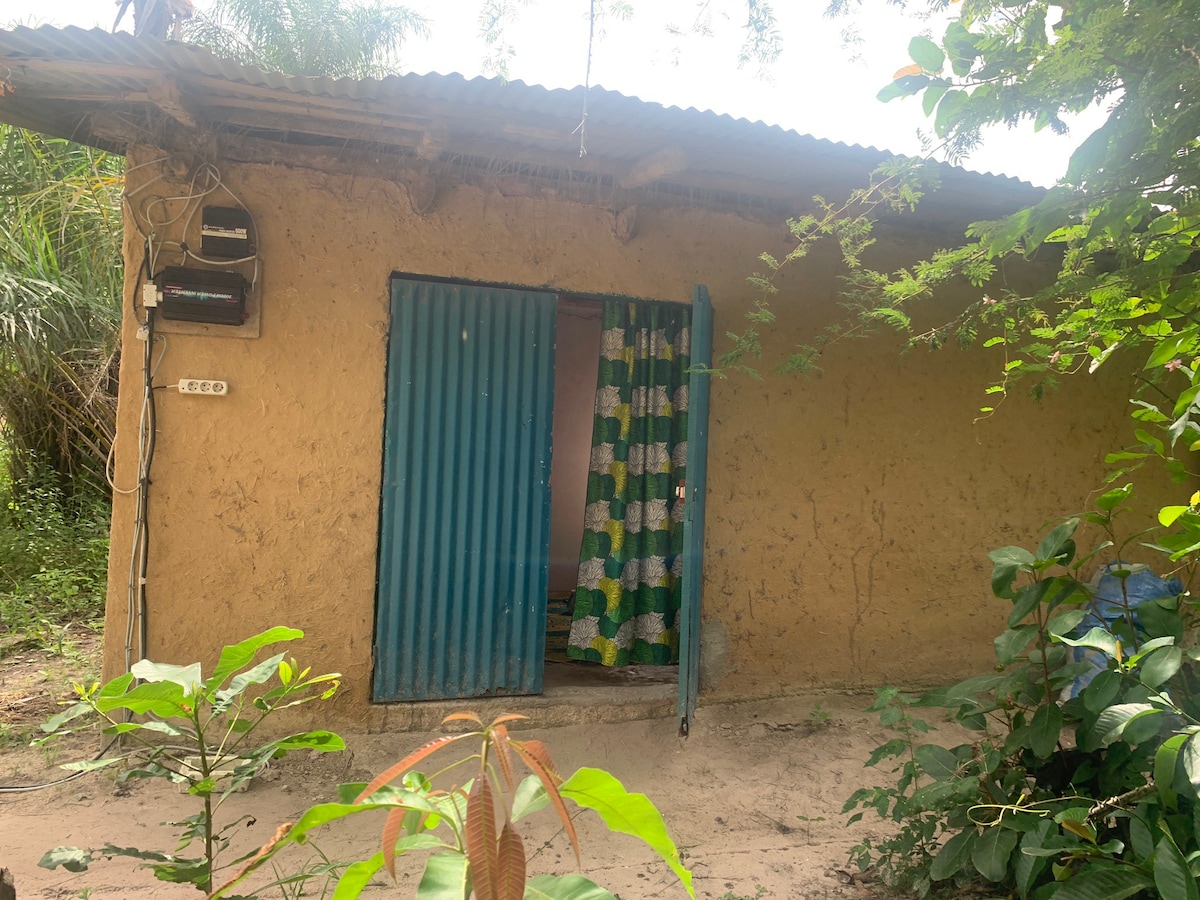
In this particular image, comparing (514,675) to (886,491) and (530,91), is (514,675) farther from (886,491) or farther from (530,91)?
(530,91)

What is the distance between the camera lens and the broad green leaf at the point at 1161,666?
1.81 m

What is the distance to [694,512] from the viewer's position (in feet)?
13.2

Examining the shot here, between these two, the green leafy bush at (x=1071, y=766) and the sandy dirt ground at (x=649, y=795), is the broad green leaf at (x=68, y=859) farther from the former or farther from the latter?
the green leafy bush at (x=1071, y=766)

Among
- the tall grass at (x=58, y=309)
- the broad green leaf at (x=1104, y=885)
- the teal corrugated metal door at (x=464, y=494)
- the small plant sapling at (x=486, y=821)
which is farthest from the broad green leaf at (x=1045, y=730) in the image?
the tall grass at (x=58, y=309)

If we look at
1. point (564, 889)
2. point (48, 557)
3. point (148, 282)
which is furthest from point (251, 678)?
point (48, 557)

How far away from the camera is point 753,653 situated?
431 cm

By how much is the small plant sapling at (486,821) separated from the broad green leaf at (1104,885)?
126cm

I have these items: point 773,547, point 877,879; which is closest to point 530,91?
point 773,547

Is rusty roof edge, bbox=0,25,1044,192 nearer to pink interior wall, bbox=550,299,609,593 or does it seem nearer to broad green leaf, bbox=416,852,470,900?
broad green leaf, bbox=416,852,470,900

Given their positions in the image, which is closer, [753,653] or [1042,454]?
[753,653]

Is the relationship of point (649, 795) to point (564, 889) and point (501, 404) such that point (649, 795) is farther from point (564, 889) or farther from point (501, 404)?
point (564, 889)

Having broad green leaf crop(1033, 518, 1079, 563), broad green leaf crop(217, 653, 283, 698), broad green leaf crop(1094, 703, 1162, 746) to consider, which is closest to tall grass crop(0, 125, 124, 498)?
broad green leaf crop(217, 653, 283, 698)

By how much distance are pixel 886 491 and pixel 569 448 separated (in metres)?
3.58

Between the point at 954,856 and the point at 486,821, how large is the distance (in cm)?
184
